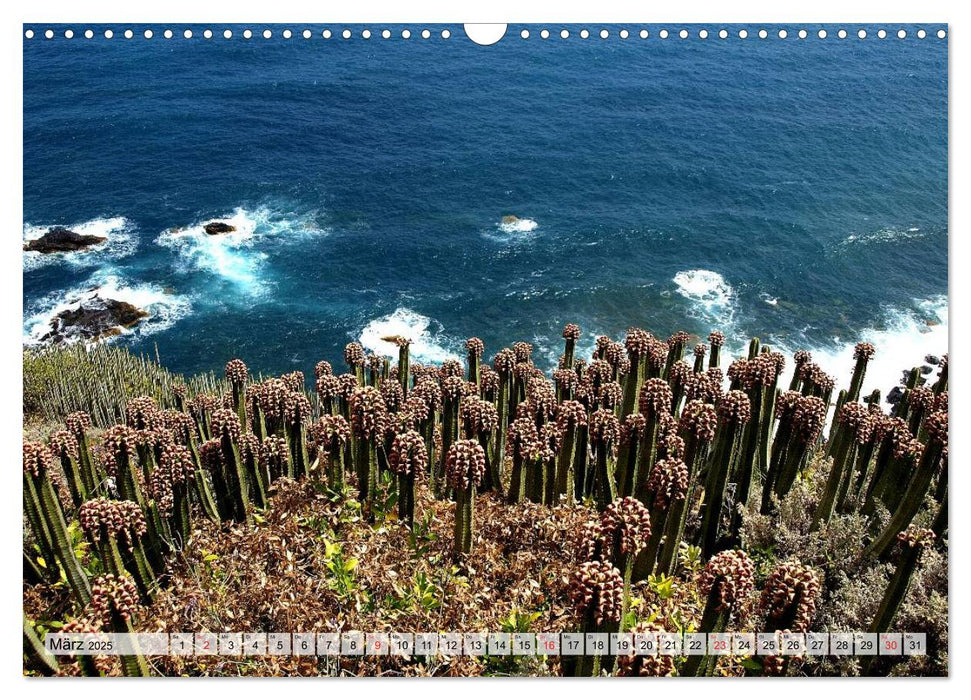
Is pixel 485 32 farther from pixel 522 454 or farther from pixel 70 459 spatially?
pixel 70 459

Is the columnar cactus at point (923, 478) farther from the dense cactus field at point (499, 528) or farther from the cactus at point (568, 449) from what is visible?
the cactus at point (568, 449)

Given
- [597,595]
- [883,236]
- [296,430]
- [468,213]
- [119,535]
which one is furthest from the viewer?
[468,213]

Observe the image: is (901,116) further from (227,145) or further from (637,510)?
(227,145)

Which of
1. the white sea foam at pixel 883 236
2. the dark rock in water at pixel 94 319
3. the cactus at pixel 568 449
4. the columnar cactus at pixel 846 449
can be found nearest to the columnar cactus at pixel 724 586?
the cactus at pixel 568 449

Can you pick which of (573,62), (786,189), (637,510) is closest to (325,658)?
(637,510)

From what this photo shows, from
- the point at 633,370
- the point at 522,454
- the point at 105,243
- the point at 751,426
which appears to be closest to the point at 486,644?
the point at 522,454

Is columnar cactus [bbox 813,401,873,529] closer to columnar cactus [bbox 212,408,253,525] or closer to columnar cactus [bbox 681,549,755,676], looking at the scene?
columnar cactus [bbox 681,549,755,676]

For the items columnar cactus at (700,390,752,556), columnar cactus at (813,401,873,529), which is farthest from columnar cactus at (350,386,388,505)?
columnar cactus at (813,401,873,529)
